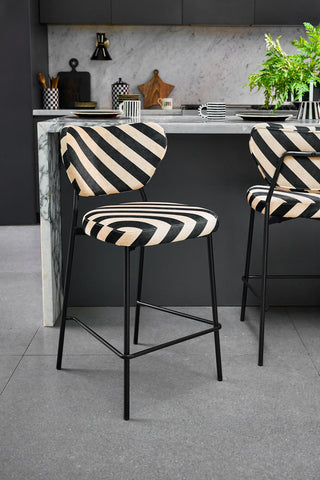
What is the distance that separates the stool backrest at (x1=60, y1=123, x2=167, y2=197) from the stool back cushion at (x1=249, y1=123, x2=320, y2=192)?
355mm

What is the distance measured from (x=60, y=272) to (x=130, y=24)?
9.50ft

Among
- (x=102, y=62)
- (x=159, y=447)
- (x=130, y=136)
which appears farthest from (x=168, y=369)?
(x=102, y=62)

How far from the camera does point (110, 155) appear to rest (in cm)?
201

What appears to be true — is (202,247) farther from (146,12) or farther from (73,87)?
(73,87)

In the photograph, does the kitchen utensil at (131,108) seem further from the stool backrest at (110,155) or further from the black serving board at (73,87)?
the black serving board at (73,87)

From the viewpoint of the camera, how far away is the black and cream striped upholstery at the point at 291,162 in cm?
196

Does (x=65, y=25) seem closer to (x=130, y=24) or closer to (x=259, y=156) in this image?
(x=130, y=24)

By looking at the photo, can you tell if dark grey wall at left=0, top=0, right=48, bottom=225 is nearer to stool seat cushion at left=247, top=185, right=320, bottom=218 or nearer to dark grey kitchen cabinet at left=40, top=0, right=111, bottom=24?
dark grey kitchen cabinet at left=40, top=0, right=111, bottom=24

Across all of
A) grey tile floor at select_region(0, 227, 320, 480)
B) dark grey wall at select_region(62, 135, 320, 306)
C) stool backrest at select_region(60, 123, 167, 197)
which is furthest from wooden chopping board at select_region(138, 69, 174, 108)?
stool backrest at select_region(60, 123, 167, 197)

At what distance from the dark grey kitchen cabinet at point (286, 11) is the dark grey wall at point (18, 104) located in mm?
1819

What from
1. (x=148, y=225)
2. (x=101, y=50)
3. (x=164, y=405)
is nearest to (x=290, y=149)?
(x=148, y=225)

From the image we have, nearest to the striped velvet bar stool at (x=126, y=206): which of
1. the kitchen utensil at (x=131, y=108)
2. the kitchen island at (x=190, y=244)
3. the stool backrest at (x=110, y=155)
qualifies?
the stool backrest at (x=110, y=155)

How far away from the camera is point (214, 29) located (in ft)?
16.8

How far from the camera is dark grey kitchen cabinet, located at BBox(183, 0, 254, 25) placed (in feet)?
15.4
